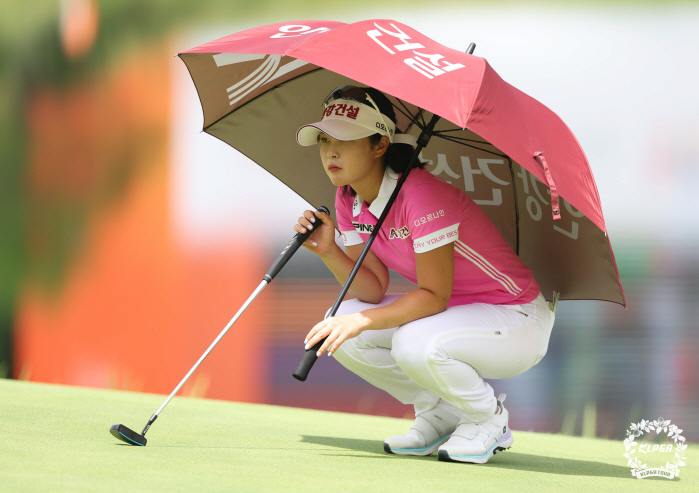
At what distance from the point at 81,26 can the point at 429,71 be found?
127 inches

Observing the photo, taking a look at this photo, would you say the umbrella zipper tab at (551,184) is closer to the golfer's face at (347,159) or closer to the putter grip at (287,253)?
the golfer's face at (347,159)

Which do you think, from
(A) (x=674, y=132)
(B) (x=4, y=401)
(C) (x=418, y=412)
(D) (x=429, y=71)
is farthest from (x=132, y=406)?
(A) (x=674, y=132)

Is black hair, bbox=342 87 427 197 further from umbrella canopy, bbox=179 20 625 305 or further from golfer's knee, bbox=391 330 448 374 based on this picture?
golfer's knee, bbox=391 330 448 374

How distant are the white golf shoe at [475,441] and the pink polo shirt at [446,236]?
13.1 inches

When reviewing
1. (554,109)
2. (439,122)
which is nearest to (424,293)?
(439,122)

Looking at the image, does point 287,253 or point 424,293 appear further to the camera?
point 287,253

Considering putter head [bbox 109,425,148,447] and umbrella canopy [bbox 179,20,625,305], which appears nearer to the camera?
umbrella canopy [bbox 179,20,625,305]

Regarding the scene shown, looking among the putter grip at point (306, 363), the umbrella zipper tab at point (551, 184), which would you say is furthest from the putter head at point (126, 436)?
the umbrella zipper tab at point (551, 184)

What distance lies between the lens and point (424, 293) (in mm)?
2027

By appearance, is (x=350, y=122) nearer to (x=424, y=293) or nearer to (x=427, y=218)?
(x=427, y=218)

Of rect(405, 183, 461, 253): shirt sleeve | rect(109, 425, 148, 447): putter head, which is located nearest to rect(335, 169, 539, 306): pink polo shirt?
rect(405, 183, 461, 253): shirt sleeve

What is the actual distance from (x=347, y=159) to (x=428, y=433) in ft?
2.65

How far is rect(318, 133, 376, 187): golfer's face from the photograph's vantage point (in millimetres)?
2053

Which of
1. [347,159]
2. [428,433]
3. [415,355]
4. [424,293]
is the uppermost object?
[347,159]
